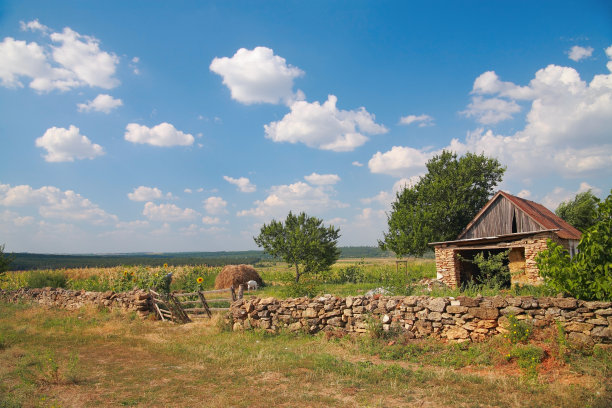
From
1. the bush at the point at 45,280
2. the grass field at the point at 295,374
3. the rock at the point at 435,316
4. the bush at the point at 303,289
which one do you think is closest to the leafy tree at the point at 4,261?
the bush at the point at 45,280

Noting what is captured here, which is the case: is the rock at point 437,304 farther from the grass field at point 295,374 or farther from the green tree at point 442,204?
Result: the green tree at point 442,204

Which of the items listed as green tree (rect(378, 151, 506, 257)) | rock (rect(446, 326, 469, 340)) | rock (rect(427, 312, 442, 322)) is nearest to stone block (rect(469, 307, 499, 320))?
rock (rect(446, 326, 469, 340))

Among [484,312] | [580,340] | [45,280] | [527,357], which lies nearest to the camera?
[527,357]

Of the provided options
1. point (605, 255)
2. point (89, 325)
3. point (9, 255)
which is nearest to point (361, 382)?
point (605, 255)

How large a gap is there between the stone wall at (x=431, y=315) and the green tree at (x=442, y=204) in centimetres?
1756

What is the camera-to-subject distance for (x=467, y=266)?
68.6ft

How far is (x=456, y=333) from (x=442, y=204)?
65.1 ft

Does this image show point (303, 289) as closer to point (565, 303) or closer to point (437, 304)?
point (437, 304)

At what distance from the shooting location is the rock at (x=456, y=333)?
7.98 metres

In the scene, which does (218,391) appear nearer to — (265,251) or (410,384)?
(410,384)

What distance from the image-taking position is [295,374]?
267 inches

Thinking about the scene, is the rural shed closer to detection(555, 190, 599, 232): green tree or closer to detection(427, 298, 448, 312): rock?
detection(427, 298, 448, 312): rock

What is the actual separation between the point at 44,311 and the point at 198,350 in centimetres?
1138

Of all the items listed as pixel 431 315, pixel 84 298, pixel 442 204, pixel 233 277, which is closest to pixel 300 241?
pixel 233 277
